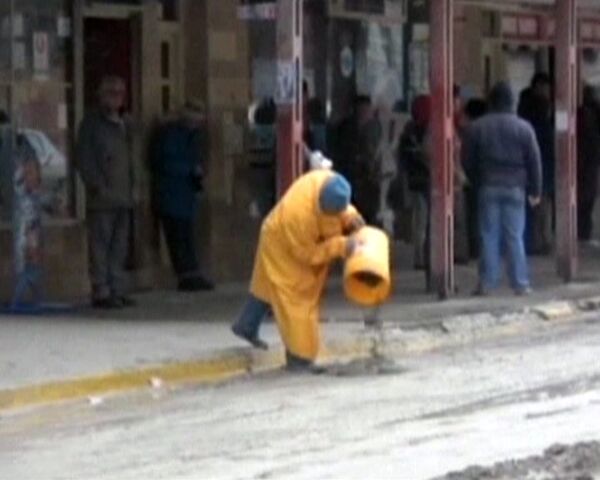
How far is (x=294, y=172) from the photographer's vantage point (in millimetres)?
19859

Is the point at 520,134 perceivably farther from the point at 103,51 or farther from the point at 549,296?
the point at 103,51

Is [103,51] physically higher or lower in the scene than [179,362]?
higher

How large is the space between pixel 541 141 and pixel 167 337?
941 centimetres

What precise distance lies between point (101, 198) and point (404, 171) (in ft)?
16.4

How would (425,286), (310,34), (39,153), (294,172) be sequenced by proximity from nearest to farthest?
(294,172)
(39,153)
(425,286)
(310,34)

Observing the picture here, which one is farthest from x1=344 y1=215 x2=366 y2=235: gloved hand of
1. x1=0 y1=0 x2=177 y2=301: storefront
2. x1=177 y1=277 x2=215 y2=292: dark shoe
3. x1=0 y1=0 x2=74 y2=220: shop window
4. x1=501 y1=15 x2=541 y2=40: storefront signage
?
x1=501 y1=15 x2=541 y2=40: storefront signage

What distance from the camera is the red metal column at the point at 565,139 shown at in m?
24.1

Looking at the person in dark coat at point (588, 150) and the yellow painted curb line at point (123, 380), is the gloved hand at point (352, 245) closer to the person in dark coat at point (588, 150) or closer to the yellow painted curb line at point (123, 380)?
the yellow painted curb line at point (123, 380)

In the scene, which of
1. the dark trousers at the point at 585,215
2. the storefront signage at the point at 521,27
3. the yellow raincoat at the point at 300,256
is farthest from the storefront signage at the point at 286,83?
the dark trousers at the point at 585,215

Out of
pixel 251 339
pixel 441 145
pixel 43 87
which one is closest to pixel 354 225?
pixel 251 339

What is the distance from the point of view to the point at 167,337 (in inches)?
759

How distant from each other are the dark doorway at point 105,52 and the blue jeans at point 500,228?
145 inches

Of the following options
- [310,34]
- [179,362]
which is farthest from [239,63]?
[179,362]

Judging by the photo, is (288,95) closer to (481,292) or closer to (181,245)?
(181,245)
